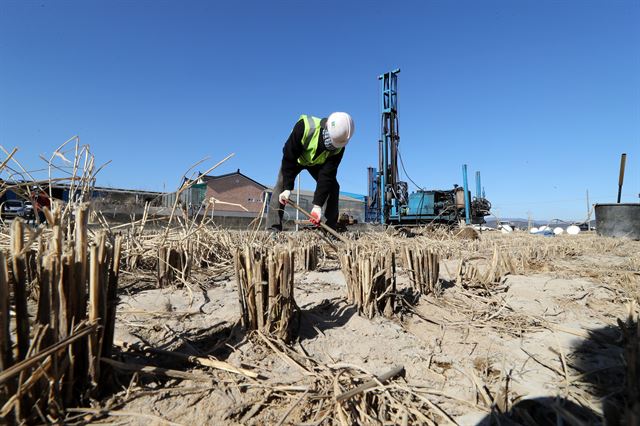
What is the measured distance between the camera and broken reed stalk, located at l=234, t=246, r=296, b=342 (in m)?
1.52

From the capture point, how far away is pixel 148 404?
106cm

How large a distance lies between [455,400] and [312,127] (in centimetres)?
371

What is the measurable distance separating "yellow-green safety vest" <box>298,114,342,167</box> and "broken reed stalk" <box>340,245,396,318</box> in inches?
106

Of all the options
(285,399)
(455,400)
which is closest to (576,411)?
(455,400)

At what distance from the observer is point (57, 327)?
3.20 feet

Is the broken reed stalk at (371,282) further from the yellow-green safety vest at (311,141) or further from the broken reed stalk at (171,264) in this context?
the yellow-green safety vest at (311,141)

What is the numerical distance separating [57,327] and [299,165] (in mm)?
4084

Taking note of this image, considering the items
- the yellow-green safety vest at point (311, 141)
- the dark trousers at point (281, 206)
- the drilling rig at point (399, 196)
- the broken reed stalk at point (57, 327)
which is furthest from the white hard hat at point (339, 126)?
the drilling rig at point (399, 196)

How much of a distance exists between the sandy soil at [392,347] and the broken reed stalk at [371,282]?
0.08 m

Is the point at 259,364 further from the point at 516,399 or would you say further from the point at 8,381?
the point at 516,399

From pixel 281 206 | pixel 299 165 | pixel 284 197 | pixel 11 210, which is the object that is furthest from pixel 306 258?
pixel 11 210

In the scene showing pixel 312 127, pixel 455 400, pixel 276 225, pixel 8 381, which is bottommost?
pixel 455 400

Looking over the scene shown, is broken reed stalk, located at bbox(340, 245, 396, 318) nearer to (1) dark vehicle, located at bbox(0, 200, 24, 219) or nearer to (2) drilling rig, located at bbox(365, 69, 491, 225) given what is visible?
(1) dark vehicle, located at bbox(0, 200, 24, 219)

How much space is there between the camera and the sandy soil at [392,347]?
3.63ft
